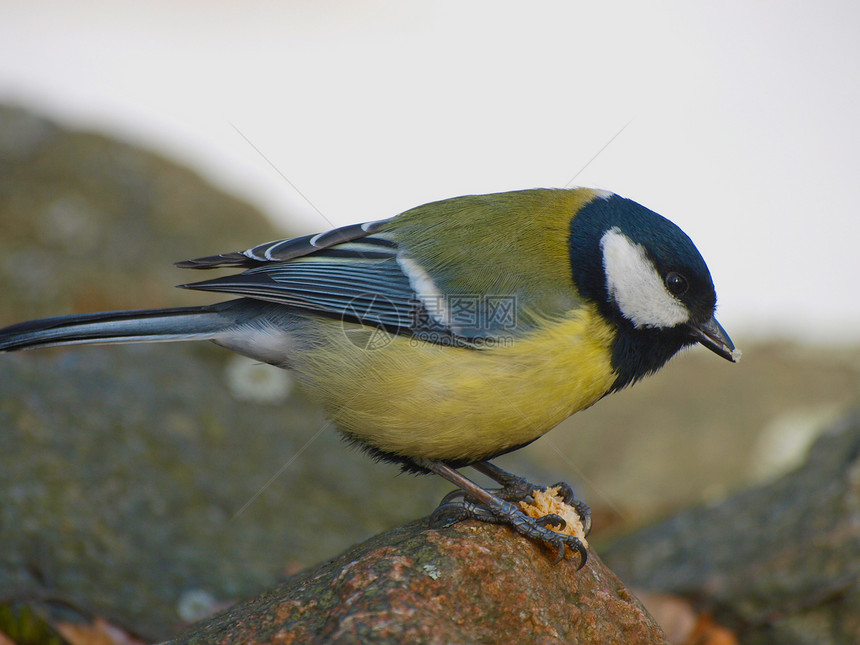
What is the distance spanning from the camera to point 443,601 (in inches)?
79.5

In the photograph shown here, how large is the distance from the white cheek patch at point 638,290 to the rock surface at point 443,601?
952mm

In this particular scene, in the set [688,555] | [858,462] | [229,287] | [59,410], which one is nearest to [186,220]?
[59,410]

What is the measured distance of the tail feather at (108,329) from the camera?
2.72 metres

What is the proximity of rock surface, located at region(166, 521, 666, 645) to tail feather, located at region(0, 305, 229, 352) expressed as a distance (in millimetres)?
1064

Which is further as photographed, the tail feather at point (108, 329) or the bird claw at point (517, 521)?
the tail feather at point (108, 329)

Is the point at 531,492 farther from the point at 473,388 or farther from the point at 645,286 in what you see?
the point at 645,286

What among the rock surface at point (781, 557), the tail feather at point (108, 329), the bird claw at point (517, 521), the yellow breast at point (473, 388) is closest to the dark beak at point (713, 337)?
the yellow breast at point (473, 388)

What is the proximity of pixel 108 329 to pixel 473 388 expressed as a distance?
139 centimetres

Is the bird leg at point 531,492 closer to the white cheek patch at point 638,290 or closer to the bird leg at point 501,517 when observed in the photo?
the bird leg at point 501,517

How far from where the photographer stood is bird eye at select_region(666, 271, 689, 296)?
9.16ft

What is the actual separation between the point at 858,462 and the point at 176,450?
345cm

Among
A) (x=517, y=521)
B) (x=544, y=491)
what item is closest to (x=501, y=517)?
(x=517, y=521)

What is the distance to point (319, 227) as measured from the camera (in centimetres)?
896

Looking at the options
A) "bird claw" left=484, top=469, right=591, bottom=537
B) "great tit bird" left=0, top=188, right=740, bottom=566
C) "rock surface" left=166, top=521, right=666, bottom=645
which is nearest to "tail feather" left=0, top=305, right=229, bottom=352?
"great tit bird" left=0, top=188, right=740, bottom=566
